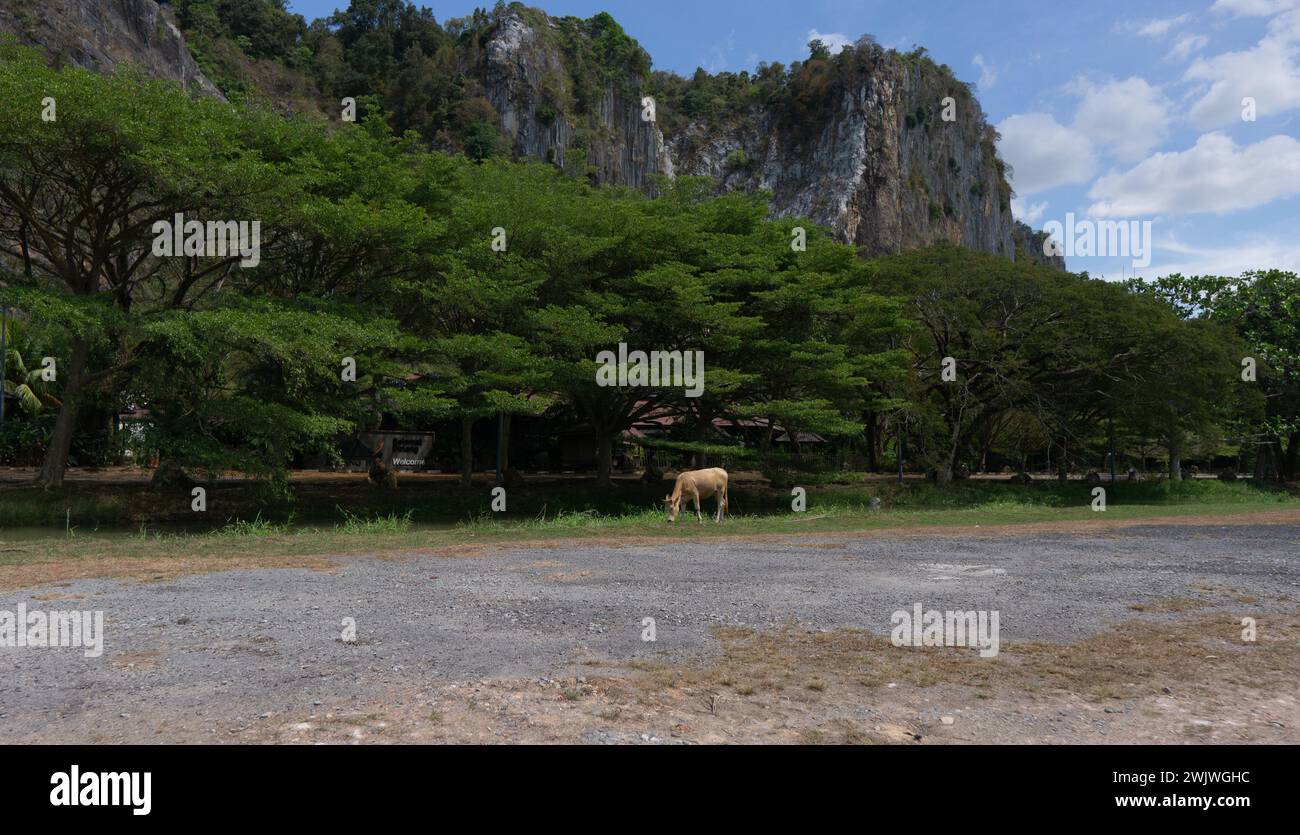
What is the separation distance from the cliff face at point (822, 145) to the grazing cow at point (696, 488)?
61.6 m

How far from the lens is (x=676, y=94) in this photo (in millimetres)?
109312

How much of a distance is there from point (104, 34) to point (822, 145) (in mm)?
68086

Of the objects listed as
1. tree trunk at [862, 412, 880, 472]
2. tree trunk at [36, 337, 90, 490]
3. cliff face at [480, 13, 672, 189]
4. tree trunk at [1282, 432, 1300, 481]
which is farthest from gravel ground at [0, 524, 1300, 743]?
cliff face at [480, 13, 672, 189]

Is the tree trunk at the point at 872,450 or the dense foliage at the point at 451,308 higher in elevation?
the dense foliage at the point at 451,308

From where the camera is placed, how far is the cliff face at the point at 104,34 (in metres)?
45.2

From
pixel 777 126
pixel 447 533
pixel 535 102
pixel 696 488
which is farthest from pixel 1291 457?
pixel 535 102

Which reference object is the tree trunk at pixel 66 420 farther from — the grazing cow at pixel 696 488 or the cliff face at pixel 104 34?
the cliff face at pixel 104 34

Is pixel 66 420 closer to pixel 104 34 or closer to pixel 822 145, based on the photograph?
pixel 104 34

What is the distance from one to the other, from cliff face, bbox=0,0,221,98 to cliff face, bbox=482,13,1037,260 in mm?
31045

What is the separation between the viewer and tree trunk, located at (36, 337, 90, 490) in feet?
68.2

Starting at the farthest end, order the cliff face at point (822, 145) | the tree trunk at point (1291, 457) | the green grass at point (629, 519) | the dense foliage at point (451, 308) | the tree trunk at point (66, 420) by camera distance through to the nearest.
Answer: the cliff face at point (822, 145), the tree trunk at point (1291, 457), the tree trunk at point (66, 420), the dense foliage at point (451, 308), the green grass at point (629, 519)

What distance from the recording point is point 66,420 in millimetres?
21203

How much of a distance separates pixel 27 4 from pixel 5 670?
58.0 metres

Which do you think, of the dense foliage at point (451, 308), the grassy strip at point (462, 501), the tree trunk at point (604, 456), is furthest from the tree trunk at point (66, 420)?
the tree trunk at point (604, 456)
